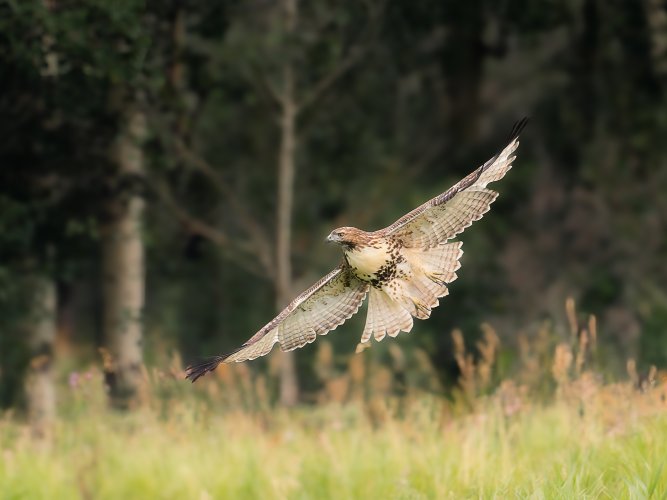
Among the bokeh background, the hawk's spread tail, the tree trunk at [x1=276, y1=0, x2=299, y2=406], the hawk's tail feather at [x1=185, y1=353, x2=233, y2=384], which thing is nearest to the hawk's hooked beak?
the hawk's spread tail

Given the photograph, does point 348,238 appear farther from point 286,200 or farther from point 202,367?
point 286,200

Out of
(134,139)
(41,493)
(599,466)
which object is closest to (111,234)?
(134,139)

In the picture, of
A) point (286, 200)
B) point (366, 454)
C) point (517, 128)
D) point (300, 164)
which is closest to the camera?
point (517, 128)

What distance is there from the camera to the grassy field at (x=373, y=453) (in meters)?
6.93

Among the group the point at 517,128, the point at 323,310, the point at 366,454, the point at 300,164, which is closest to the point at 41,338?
the point at 300,164

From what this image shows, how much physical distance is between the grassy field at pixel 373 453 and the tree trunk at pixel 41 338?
→ 131 inches

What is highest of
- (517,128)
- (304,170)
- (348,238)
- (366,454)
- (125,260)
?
(304,170)

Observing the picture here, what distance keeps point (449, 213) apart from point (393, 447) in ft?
4.91

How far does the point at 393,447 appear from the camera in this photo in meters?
8.27

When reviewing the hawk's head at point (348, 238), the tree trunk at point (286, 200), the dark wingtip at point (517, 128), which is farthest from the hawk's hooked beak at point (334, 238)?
the tree trunk at point (286, 200)

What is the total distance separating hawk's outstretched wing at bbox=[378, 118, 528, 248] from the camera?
7215mm

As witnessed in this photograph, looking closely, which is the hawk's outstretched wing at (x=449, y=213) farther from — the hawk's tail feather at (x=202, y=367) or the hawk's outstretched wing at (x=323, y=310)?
the hawk's tail feather at (x=202, y=367)

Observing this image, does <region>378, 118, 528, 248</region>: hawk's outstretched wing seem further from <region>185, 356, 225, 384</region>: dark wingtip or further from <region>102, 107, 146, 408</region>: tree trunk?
<region>102, 107, 146, 408</region>: tree trunk

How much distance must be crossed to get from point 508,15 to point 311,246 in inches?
175
